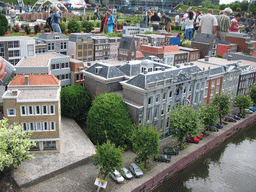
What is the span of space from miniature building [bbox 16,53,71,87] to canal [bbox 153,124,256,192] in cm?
2847

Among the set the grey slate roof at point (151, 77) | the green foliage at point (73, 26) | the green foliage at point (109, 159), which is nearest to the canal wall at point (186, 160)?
the green foliage at point (109, 159)

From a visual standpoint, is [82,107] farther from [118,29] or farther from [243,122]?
[118,29]

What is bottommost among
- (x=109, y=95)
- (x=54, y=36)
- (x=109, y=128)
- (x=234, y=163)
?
(x=234, y=163)

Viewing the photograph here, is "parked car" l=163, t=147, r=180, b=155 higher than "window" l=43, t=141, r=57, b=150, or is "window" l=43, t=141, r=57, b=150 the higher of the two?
"window" l=43, t=141, r=57, b=150

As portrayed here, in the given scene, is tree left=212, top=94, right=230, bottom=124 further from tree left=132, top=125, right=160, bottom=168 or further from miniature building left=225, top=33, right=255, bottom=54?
miniature building left=225, top=33, right=255, bottom=54

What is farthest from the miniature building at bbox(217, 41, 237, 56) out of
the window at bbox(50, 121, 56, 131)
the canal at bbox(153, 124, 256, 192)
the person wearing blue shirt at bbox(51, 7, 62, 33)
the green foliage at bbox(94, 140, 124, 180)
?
the window at bbox(50, 121, 56, 131)

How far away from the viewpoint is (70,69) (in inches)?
2315

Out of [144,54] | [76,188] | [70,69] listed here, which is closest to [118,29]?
[144,54]

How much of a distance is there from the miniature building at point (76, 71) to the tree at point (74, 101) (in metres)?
4.50

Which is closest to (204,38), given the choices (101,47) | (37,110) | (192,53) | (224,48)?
(192,53)

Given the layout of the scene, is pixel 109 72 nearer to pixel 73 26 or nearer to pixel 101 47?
pixel 101 47

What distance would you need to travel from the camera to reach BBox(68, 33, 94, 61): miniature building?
70438mm

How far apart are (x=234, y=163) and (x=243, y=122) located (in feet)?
54.2

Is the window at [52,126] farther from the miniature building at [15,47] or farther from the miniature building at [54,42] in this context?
the miniature building at [54,42]
